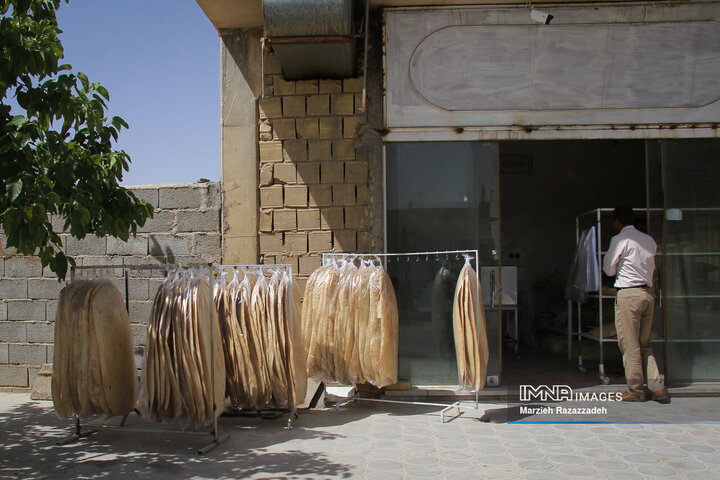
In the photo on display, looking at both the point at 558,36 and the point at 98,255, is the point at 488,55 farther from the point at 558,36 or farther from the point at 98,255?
the point at 98,255

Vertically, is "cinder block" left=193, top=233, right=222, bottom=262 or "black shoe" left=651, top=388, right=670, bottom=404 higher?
"cinder block" left=193, top=233, right=222, bottom=262

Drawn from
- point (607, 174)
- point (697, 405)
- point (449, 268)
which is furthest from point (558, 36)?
point (607, 174)

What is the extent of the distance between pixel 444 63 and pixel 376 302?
2.67 m

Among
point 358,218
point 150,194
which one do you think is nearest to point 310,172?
point 358,218

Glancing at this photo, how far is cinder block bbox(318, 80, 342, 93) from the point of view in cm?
659

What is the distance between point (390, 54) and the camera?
6.49 m

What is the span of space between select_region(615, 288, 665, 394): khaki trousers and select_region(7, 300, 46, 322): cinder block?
6.39m

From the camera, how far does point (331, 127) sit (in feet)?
21.6

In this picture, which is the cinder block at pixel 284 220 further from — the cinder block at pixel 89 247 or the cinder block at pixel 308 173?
the cinder block at pixel 89 247

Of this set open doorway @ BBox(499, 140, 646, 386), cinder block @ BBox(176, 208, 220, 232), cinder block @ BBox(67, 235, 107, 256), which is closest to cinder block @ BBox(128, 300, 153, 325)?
cinder block @ BBox(67, 235, 107, 256)

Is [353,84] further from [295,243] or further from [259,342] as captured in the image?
[259,342]

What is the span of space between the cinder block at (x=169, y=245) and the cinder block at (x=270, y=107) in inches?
63.7

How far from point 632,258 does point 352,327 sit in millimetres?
2883

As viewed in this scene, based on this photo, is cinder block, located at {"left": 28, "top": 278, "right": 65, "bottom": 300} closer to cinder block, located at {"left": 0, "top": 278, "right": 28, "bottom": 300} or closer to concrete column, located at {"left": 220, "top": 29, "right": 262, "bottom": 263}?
cinder block, located at {"left": 0, "top": 278, "right": 28, "bottom": 300}
